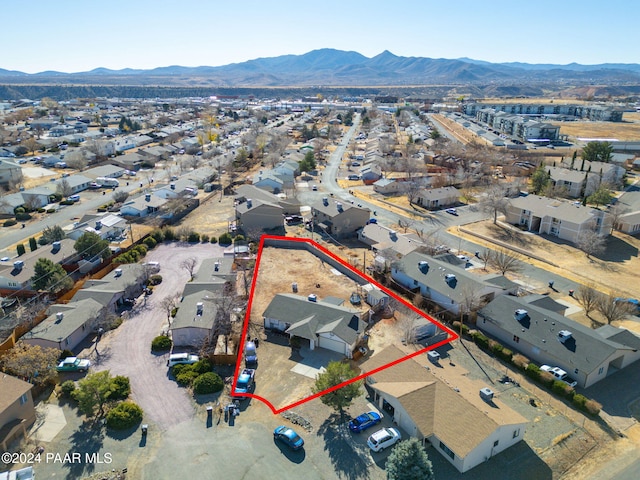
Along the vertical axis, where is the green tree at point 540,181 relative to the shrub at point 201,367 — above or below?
above

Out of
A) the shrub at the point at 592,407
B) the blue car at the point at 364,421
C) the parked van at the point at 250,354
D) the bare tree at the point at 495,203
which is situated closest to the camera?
the blue car at the point at 364,421

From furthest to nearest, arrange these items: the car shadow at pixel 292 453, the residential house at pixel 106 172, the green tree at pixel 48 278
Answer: the residential house at pixel 106 172
the green tree at pixel 48 278
the car shadow at pixel 292 453

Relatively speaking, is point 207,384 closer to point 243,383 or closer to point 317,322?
point 243,383

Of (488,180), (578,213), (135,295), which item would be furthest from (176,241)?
(488,180)

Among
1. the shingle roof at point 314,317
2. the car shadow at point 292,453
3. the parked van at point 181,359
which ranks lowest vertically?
the car shadow at point 292,453

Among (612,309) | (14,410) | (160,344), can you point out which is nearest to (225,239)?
(160,344)

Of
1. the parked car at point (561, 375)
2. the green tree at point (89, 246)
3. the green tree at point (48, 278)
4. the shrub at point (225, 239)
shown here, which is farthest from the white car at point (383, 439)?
the green tree at point (89, 246)

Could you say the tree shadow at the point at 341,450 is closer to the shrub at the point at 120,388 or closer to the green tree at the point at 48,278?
the shrub at the point at 120,388

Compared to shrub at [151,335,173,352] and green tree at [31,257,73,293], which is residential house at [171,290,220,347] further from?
green tree at [31,257,73,293]
